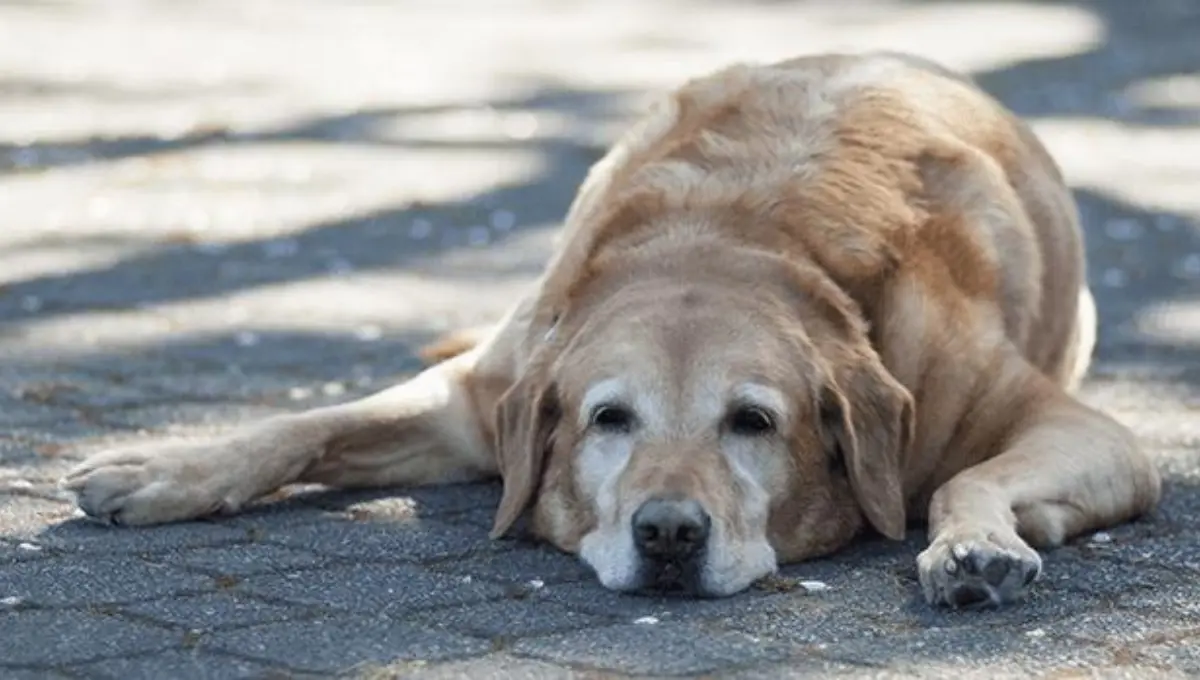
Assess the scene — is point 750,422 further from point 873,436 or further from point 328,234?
point 328,234

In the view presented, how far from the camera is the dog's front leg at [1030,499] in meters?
4.37

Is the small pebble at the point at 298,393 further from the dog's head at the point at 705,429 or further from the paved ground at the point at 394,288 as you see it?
the dog's head at the point at 705,429

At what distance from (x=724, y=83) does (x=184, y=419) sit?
1446mm

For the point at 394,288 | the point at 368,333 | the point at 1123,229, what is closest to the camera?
the point at 368,333

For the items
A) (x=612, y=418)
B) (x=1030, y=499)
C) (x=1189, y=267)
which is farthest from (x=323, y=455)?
(x=1189, y=267)

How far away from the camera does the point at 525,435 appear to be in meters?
4.92

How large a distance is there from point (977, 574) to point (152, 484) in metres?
1.58

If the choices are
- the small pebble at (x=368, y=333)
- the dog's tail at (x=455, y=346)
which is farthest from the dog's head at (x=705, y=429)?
the small pebble at (x=368, y=333)

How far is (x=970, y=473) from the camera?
4.87 m

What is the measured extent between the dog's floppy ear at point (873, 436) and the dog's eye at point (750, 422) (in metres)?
0.15

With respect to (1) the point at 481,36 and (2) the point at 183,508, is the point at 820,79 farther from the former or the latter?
(1) the point at 481,36

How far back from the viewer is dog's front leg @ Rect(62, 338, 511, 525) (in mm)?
4977

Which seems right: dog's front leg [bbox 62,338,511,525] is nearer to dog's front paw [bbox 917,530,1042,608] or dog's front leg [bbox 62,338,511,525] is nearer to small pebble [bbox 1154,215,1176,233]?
dog's front paw [bbox 917,530,1042,608]

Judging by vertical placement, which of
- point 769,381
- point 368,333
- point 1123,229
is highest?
point 769,381
